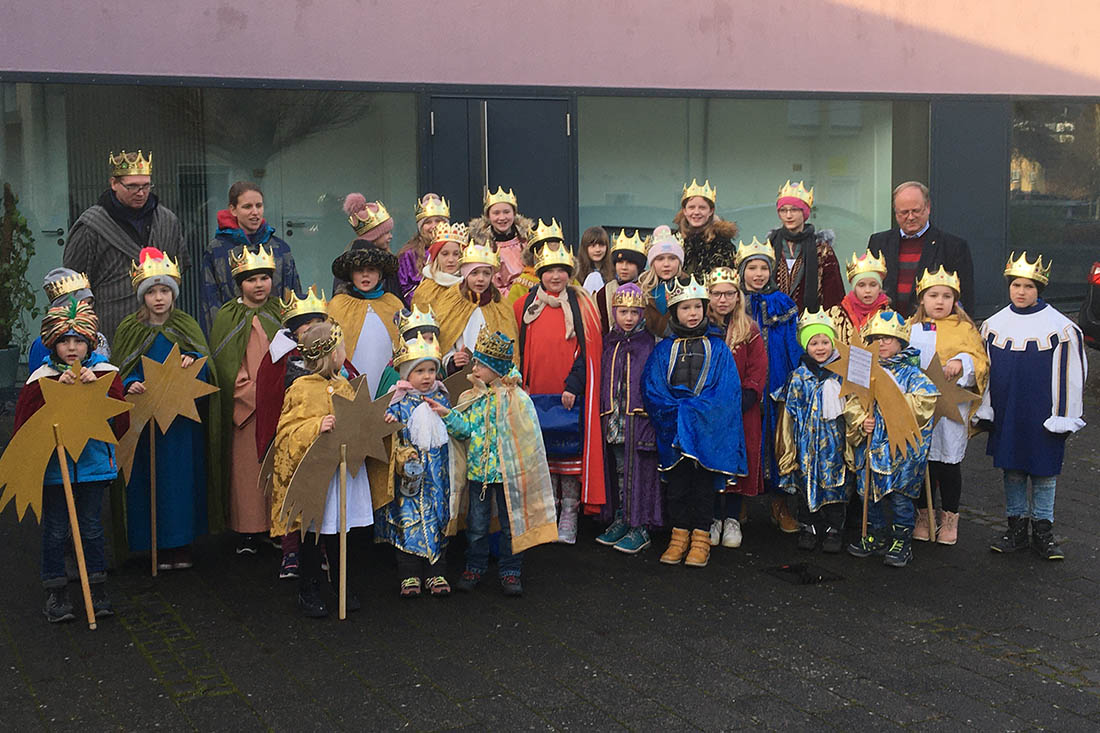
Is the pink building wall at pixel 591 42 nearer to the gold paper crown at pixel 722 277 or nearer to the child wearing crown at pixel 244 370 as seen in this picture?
the child wearing crown at pixel 244 370

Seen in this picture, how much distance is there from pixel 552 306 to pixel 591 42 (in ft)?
20.7

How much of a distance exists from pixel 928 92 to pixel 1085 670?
10565mm

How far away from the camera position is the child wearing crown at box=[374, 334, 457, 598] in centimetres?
619

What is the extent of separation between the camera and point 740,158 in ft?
46.6

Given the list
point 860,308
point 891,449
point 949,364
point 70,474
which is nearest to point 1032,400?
point 949,364

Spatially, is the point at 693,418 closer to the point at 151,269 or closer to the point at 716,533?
the point at 716,533

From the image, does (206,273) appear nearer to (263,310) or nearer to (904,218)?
(263,310)

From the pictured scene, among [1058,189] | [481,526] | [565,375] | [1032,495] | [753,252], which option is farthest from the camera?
[1058,189]

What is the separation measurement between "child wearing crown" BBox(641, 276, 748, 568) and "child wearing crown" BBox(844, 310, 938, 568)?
663 mm

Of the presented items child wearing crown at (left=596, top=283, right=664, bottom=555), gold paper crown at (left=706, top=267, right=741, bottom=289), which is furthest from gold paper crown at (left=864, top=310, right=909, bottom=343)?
child wearing crown at (left=596, top=283, right=664, bottom=555)

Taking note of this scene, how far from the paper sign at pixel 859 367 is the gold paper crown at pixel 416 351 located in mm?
2230

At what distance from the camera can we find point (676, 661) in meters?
5.37

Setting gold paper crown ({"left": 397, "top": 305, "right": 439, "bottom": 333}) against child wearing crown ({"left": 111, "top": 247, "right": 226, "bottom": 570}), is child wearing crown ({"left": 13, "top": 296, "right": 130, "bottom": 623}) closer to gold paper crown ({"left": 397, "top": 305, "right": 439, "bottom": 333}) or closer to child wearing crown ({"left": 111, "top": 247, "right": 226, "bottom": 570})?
child wearing crown ({"left": 111, "top": 247, "right": 226, "bottom": 570})

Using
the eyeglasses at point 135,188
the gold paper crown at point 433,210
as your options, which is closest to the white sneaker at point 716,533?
the gold paper crown at point 433,210
